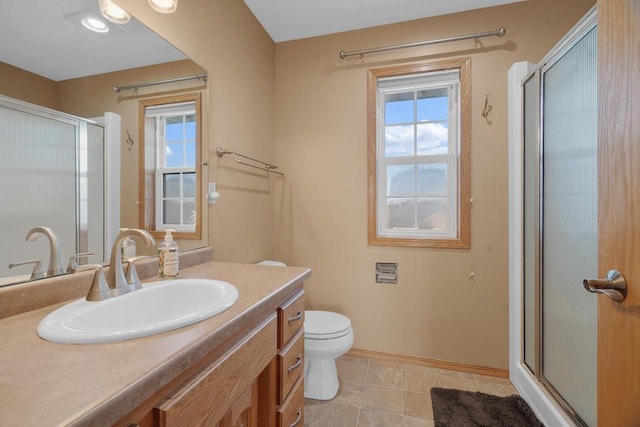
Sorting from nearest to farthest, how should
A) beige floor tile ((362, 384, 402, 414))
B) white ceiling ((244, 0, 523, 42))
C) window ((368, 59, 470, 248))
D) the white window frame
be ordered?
the white window frame → beige floor tile ((362, 384, 402, 414)) → white ceiling ((244, 0, 523, 42)) → window ((368, 59, 470, 248))

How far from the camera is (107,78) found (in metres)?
1.05

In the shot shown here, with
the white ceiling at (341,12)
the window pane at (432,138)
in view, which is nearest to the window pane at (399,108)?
the window pane at (432,138)

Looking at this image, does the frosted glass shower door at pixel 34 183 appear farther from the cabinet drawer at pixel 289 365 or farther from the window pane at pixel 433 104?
the window pane at pixel 433 104

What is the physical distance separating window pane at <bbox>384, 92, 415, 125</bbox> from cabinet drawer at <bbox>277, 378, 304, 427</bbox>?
1898mm

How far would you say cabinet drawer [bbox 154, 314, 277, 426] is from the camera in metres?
0.56

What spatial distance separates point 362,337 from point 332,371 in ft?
1.67

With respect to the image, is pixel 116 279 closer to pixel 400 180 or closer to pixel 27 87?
pixel 27 87

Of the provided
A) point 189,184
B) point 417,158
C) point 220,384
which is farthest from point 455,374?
point 189,184

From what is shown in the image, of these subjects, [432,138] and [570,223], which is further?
[432,138]

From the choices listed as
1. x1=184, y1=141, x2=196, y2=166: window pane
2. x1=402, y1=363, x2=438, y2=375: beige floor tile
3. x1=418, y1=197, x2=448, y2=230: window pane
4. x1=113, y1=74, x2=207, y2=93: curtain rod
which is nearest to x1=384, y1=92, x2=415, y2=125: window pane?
x1=418, y1=197, x2=448, y2=230: window pane

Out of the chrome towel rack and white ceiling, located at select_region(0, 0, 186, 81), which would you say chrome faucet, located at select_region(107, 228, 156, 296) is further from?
the chrome towel rack

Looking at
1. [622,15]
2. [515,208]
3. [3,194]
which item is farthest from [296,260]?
[622,15]

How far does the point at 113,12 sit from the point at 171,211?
2.63 ft

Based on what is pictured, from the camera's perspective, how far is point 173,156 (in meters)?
1.37
